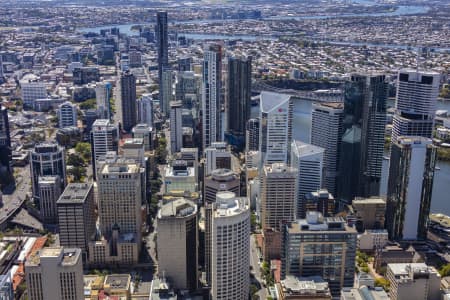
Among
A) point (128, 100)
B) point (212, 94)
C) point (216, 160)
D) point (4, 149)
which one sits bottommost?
point (4, 149)

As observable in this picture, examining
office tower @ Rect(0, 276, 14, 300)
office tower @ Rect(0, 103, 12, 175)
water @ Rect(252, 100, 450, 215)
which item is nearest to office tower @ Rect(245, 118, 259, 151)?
water @ Rect(252, 100, 450, 215)

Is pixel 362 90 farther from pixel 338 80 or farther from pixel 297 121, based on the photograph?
pixel 338 80

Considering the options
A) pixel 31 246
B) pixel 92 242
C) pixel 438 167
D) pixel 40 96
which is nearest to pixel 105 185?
pixel 92 242

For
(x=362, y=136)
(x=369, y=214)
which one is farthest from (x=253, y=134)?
(x=369, y=214)

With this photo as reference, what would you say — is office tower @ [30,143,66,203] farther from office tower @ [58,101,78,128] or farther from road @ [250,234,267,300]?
office tower @ [58,101,78,128]

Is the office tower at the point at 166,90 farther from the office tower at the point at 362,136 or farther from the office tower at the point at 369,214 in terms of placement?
the office tower at the point at 369,214

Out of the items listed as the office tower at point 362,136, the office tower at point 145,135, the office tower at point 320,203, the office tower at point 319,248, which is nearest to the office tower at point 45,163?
the office tower at point 145,135

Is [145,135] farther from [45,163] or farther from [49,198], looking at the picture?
[49,198]
